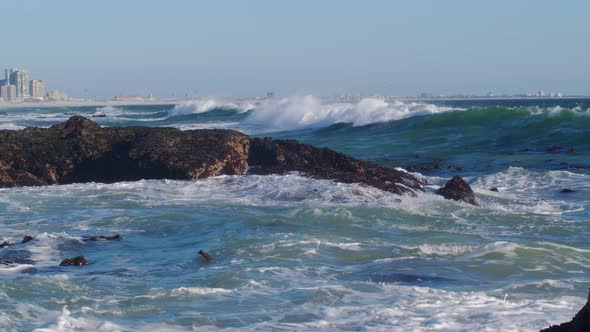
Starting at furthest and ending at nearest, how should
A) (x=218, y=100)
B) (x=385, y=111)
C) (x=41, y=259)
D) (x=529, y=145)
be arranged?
(x=218, y=100), (x=385, y=111), (x=529, y=145), (x=41, y=259)

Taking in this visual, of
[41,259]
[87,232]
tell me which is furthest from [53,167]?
[41,259]

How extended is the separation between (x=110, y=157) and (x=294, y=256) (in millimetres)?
7726

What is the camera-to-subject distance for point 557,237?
11258 millimetres

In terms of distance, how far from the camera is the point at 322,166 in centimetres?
1611

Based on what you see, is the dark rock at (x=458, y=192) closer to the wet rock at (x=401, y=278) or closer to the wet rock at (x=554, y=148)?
the wet rock at (x=401, y=278)

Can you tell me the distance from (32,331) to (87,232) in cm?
485

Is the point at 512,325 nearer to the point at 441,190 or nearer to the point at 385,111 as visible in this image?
the point at 441,190

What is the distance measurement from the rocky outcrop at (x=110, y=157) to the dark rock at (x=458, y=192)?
13.2 ft

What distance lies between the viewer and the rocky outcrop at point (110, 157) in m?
15.9

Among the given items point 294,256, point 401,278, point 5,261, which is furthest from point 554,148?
point 5,261

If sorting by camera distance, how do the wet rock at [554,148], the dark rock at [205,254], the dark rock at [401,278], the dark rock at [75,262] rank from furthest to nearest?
the wet rock at [554,148] < the dark rock at [205,254] < the dark rock at [75,262] < the dark rock at [401,278]

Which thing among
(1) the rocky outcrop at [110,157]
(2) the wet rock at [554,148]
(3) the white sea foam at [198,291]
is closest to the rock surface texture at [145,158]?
(1) the rocky outcrop at [110,157]

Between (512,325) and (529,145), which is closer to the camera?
(512,325)

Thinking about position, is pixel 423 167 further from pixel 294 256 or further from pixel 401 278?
pixel 401 278
